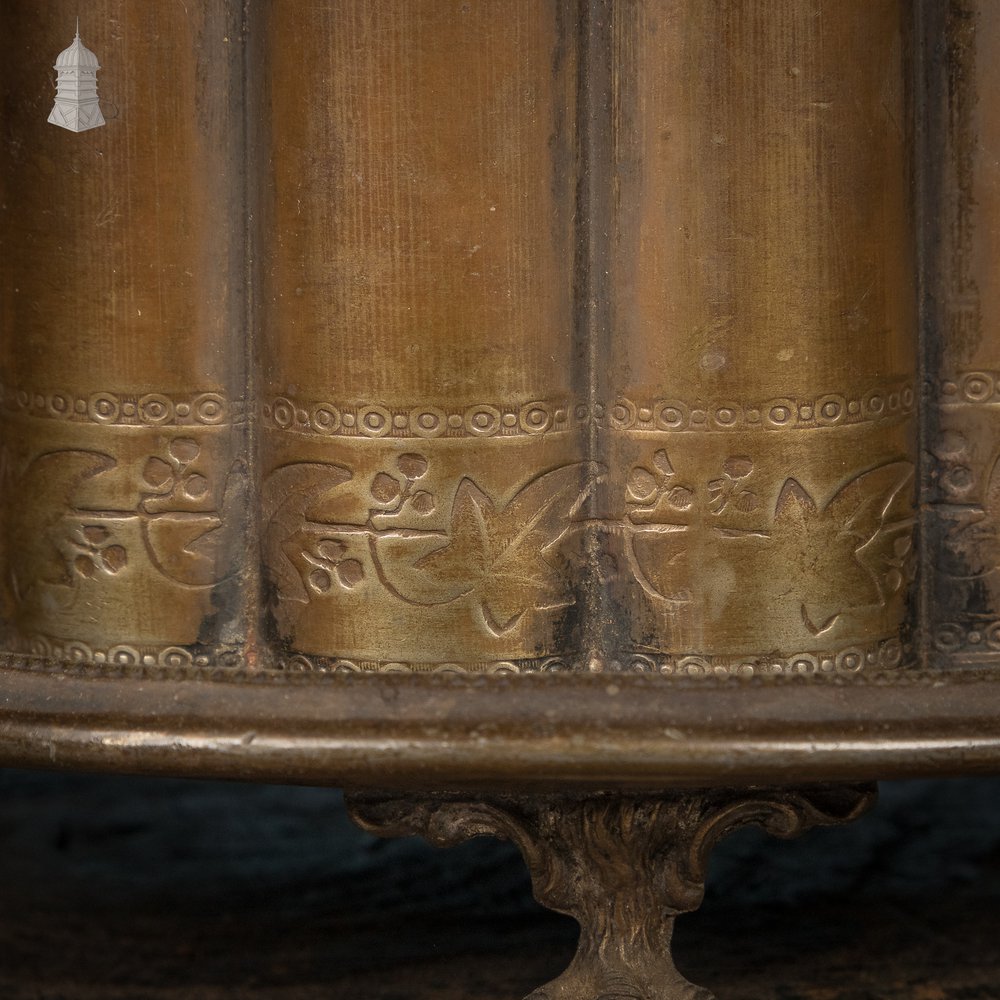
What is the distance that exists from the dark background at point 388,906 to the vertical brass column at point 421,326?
0.57m

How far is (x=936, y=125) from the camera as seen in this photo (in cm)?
210

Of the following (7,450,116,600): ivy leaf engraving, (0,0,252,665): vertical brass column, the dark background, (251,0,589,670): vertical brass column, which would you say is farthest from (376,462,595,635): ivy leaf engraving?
the dark background

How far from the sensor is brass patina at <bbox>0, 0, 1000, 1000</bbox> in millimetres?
1981

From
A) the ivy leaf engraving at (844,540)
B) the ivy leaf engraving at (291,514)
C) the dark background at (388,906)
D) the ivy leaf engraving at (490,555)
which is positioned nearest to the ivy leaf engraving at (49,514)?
the ivy leaf engraving at (291,514)

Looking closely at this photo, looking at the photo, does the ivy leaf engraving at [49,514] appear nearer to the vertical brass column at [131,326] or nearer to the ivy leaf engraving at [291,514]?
the vertical brass column at [131,326]

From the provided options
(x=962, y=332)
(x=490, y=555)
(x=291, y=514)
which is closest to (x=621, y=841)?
(x=490, y=555)

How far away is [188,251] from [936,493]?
2.70 ft

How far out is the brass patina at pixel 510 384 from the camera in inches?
78.0

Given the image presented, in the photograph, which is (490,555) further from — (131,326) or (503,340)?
(131,326)

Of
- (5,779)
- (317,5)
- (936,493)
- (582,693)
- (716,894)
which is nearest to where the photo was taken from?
(582,693)

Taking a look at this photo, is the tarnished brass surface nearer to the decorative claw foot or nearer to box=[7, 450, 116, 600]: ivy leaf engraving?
box=[7, 450, 116, 600]: ivy leaf engraving

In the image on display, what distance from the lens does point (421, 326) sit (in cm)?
201

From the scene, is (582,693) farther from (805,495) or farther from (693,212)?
(693,212)

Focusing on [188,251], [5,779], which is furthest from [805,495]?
[5,779]
